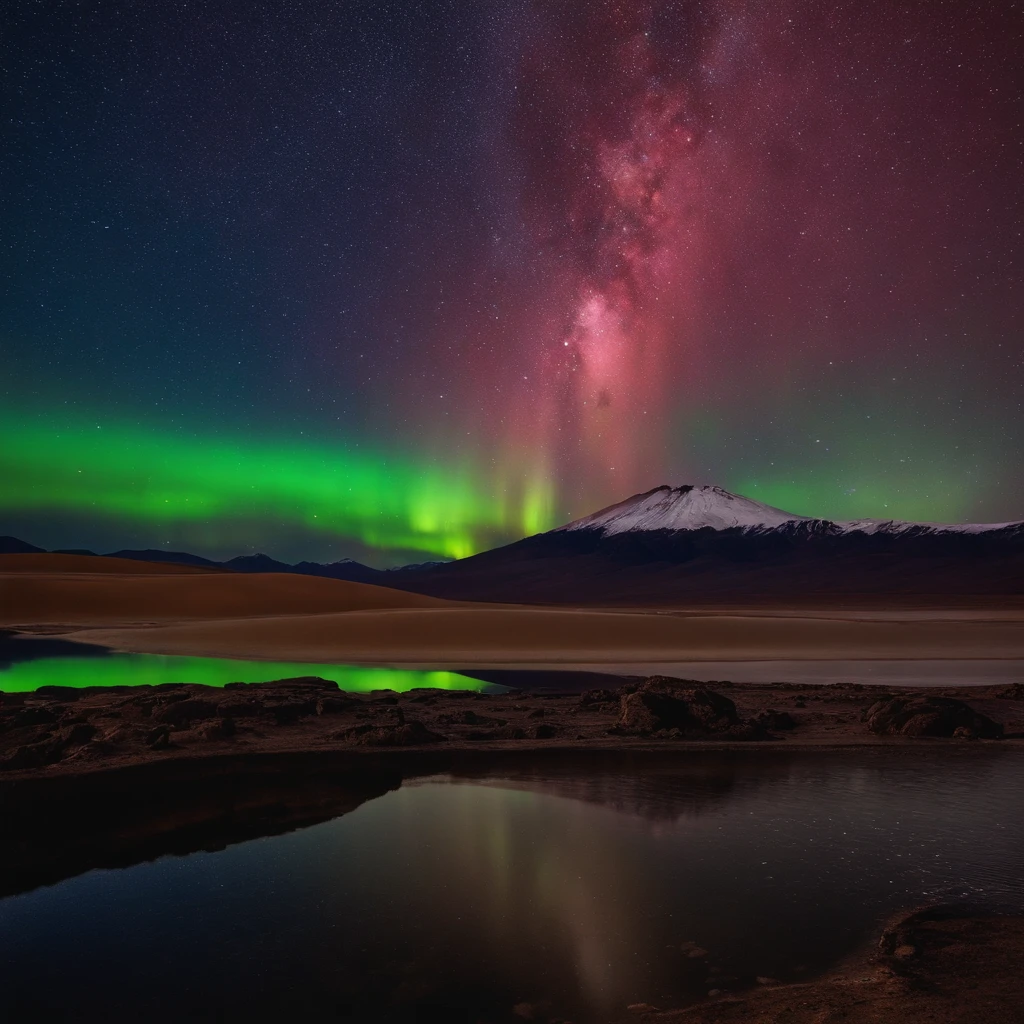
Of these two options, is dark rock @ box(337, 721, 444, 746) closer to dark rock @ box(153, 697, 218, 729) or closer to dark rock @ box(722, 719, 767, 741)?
dark rock @ box(153, 697, 218, 729)

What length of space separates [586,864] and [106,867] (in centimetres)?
410

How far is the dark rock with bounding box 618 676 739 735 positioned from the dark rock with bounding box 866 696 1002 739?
7.36ft

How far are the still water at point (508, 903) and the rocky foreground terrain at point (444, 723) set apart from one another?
10.0ft

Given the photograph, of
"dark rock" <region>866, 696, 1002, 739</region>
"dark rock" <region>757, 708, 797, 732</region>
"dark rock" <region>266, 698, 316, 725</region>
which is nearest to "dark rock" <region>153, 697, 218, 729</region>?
"dark rock" <region>266, 698, 316, 725</region>

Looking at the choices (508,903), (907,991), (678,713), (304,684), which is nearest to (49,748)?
(508,903)

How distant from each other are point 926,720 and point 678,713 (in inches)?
147

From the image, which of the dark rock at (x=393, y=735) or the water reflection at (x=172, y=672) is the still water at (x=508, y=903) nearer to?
the dark rock at (x=393, y=735)

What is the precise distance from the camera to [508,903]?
635cm

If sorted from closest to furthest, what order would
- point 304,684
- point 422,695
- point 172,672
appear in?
point 422,695 < point 304,684 < point 172,672

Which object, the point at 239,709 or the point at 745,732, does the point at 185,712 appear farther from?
the point at 745,732

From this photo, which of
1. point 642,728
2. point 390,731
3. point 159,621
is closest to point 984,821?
point 642,728

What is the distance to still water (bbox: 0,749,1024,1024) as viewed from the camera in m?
4.98

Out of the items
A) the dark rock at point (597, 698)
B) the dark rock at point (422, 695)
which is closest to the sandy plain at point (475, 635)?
the dark rock at point (422, 695)

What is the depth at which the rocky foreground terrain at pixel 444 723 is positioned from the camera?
11930mm
